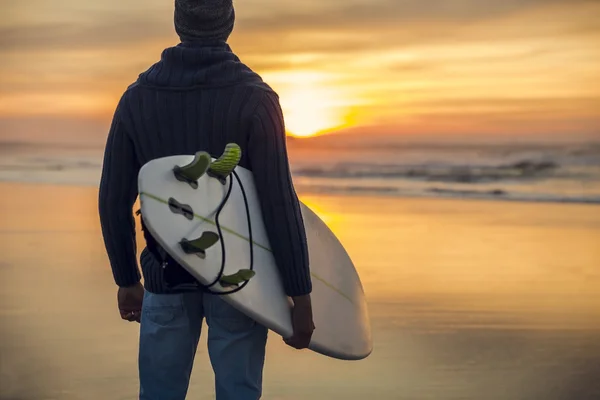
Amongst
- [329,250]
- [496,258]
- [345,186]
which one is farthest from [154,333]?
[345,186]

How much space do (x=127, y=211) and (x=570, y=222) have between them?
7.38m

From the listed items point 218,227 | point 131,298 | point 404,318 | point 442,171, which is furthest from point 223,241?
point 442,171

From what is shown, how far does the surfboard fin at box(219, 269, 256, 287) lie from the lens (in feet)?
6.82

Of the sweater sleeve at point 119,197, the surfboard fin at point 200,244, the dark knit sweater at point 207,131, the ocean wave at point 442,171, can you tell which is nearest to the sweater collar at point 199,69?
the dark knit sweater at point 207,131

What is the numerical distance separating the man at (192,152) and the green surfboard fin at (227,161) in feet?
0.17

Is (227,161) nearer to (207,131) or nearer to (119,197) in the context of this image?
(207,131)

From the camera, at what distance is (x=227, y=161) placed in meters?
2.00

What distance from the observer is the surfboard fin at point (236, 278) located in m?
2.08

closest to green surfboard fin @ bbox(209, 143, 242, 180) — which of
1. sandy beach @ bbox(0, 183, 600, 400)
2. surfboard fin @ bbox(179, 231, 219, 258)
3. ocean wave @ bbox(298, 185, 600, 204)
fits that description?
surfboard fin @ bbox(179, 231, 219, 258)

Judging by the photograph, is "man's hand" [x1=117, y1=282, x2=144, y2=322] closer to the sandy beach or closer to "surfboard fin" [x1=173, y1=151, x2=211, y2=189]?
"surfboard fin" [x1=173, y1=151, x2=211, y2=189]

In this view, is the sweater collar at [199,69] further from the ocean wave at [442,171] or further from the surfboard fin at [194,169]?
the ocean wave at [442,171]

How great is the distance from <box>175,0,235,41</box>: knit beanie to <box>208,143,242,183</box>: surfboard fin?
0.29 metres

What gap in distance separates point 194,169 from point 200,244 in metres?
0.17

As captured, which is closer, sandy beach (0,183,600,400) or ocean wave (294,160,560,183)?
sandy beach (0,183,600,400)
